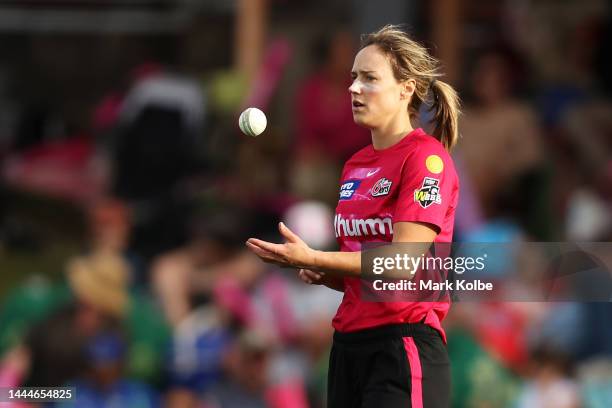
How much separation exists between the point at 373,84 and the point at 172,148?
17.6 feet

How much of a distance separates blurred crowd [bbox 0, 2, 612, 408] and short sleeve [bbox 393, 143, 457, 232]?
148 inches

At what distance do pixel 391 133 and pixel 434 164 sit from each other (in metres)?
0.23

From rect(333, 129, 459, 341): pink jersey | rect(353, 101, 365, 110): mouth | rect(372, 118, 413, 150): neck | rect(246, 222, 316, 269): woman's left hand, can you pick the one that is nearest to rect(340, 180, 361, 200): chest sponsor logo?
rect(333, 129, 459, 341): pink jersey

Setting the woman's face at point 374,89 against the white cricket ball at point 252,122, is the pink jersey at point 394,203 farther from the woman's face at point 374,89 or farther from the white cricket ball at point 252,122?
the white cricket ball at point 252,122

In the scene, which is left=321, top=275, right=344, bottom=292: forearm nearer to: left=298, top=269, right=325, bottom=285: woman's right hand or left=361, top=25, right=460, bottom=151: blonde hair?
left=298, top=269, right=325, bottom=285: woman's right hand

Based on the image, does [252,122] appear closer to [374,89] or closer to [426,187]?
[374,89]

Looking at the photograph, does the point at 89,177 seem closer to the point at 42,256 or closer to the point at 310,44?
the point at 42,256

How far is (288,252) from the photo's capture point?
14.0ft

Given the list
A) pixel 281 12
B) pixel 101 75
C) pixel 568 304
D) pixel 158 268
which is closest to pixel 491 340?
pixel 568 304

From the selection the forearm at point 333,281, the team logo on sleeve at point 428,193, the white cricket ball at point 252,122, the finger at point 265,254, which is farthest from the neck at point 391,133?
the finger at point 265,254

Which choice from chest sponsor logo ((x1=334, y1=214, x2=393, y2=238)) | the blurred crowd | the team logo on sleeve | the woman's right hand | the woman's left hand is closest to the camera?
the woman's left hand

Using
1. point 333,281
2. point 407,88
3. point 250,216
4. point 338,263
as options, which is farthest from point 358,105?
point 250,216

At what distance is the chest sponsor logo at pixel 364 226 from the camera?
14.8 ft

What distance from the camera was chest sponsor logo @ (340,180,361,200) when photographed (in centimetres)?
464
